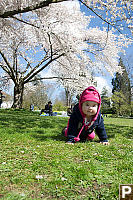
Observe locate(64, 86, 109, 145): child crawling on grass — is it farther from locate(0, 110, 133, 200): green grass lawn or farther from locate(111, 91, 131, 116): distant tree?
locate(111, 91, 131, 116): distant tree

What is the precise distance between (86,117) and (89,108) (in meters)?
0.34

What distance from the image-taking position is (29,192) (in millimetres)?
1631

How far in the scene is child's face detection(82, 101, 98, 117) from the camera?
11.8ft

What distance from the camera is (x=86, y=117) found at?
3824mm

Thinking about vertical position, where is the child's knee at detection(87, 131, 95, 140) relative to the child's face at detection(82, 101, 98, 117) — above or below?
below

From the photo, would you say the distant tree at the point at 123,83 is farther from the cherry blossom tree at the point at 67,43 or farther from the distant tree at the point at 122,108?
the cherry blossom tree at the point at 67,43

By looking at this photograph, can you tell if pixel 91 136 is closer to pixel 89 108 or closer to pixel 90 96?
pixel 89 108

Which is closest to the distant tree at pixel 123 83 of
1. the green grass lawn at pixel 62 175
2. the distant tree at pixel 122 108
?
the distant tree at pixel 122 108

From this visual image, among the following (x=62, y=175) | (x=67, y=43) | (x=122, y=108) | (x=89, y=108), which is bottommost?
(x=62, y=175)

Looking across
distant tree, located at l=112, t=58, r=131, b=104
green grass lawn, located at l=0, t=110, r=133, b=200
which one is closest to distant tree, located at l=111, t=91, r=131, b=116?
distant tree, located at l=112, t=58, r=131, b=104

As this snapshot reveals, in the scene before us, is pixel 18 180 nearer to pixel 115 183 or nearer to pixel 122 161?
pixel 115 183

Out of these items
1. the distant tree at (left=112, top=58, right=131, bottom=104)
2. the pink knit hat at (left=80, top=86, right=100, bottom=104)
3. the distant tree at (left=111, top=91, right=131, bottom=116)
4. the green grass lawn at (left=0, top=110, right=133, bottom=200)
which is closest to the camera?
the green grass lawn at (left=0, top=110, right=133, bottom=200)

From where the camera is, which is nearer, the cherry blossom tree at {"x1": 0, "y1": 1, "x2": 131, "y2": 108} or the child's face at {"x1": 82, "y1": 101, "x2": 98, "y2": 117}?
the child's face at {"x1": 82, "y1": 101, "x2": 98, "y2": 117}

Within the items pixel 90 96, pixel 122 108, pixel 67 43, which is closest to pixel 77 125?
pixel 90 96
